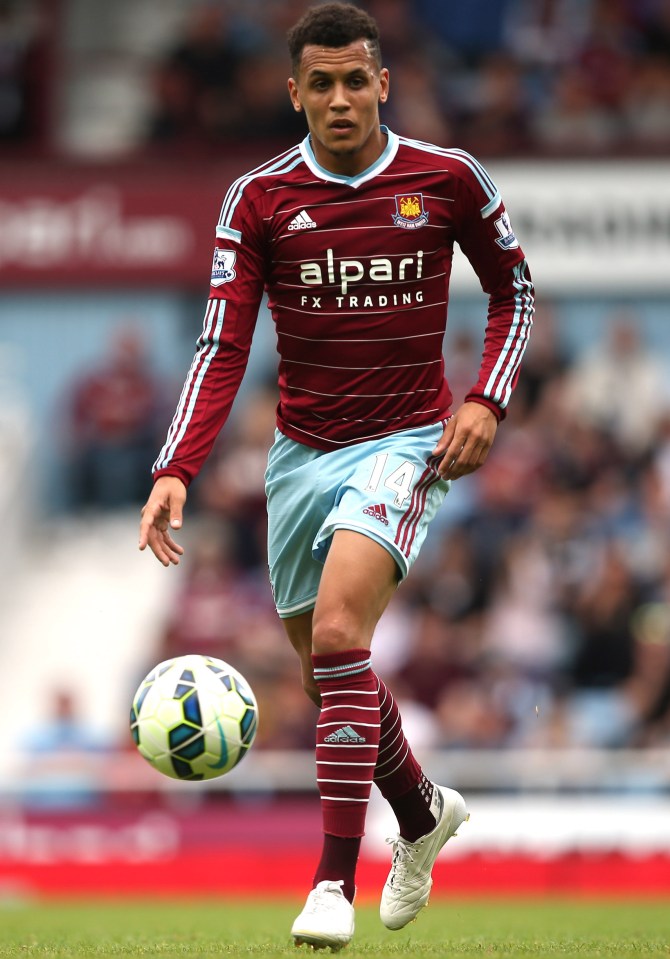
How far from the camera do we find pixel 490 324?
245 inches

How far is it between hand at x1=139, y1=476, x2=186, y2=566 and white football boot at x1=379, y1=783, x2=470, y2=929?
1.45 metres

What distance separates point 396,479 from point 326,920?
1.44 m

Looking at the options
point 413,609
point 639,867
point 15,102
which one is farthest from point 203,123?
point 639,867

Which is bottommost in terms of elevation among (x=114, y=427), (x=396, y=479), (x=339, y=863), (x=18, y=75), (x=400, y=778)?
(x=339, y=863)

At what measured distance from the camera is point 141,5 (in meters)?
19.1

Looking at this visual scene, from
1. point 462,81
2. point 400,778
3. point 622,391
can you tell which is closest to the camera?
point 400,778

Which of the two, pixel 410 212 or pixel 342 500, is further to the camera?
pixel 410 212

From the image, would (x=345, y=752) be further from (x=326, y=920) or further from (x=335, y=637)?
(x=326, y=920)

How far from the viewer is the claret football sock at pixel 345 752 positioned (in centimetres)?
548

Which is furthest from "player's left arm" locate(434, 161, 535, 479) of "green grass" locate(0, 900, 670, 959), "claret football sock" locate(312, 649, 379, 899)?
"green grass" locate(0, 900, 670, 959)

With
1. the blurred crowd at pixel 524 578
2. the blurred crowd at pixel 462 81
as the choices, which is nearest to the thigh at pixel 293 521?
the blurred crowd at pixel 524 578

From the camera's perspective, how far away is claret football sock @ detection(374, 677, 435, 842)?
6117 mm

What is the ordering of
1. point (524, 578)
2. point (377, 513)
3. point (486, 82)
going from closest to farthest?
point (377, 513) → point (524, 578) → point (486, 82)

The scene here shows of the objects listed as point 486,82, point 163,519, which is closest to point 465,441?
point 163,519
